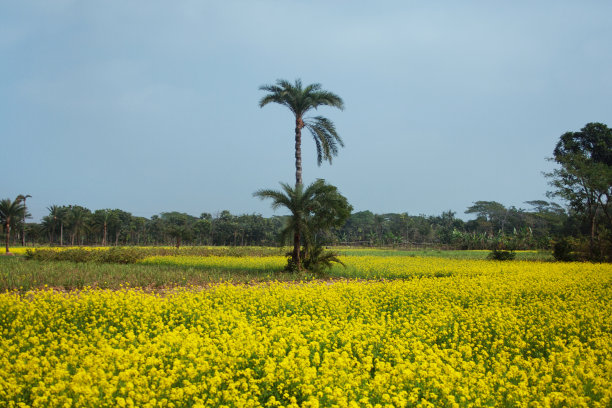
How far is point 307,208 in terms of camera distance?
18.1 meters

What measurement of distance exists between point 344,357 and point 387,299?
597 centimetres

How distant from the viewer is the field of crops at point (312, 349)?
175 inches

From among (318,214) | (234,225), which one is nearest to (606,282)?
(318,214)

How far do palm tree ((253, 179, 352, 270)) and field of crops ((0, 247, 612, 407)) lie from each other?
20.0ft

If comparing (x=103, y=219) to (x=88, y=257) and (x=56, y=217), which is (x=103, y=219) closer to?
(x=56, y=217)

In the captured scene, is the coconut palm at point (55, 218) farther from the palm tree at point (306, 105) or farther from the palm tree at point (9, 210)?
the palm tree at point (306, 105)

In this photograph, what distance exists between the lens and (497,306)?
9.98 metres

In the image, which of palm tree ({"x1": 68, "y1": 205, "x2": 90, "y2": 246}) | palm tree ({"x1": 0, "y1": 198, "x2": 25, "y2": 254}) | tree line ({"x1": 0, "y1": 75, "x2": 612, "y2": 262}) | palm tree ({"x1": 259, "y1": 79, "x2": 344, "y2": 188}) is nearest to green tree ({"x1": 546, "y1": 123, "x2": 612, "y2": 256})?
tree line ({"x1": 0, "y1": 75, "x2": 612, "y2": 262})

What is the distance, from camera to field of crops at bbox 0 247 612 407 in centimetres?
444

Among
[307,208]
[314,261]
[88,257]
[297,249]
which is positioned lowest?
[88,257]

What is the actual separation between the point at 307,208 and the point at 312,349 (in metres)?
11.9

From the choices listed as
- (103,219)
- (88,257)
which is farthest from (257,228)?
(88,257)

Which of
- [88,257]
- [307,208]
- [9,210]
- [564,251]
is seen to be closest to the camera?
[307,208]

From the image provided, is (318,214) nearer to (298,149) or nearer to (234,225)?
(298,149)
